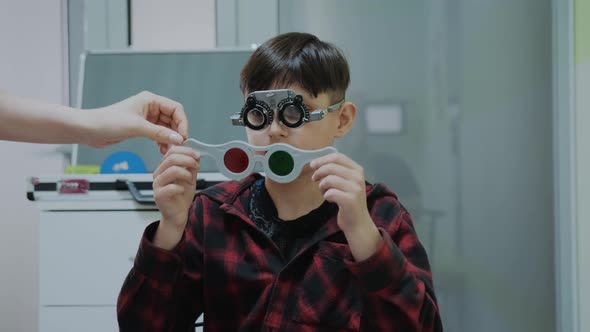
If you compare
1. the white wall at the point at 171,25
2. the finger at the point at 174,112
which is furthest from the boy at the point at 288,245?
the white wall at the point at 171,25

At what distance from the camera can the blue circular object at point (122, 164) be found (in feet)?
4.82

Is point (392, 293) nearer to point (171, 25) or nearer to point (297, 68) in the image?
point (297, 68)

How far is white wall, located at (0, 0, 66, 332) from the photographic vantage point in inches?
77.9

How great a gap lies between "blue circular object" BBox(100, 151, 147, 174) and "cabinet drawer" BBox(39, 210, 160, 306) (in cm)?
22

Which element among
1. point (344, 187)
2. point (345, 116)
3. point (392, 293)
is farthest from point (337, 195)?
point (345, 116)

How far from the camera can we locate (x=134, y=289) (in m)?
0.76

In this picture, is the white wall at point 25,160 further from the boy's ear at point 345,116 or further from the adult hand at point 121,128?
the boy's ear at point 345,116

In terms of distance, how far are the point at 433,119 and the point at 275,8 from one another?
641 mm

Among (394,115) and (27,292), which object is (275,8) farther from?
(27,292)

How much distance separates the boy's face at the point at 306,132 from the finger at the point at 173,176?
12cm

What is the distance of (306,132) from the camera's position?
2.64ft

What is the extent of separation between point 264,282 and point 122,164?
84cm

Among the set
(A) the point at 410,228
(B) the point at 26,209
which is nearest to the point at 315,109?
(A) the point at 410,228

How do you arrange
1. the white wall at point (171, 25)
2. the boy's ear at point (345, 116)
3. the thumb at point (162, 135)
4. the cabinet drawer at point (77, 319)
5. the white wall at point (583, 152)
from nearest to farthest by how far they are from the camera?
the thumb at point (162, 135)
the boy's ear at point (345, 116)
the cabinet drawer at point (77, 319)
the white wall at point (583, 152)
the white wall at point (171, 25)
